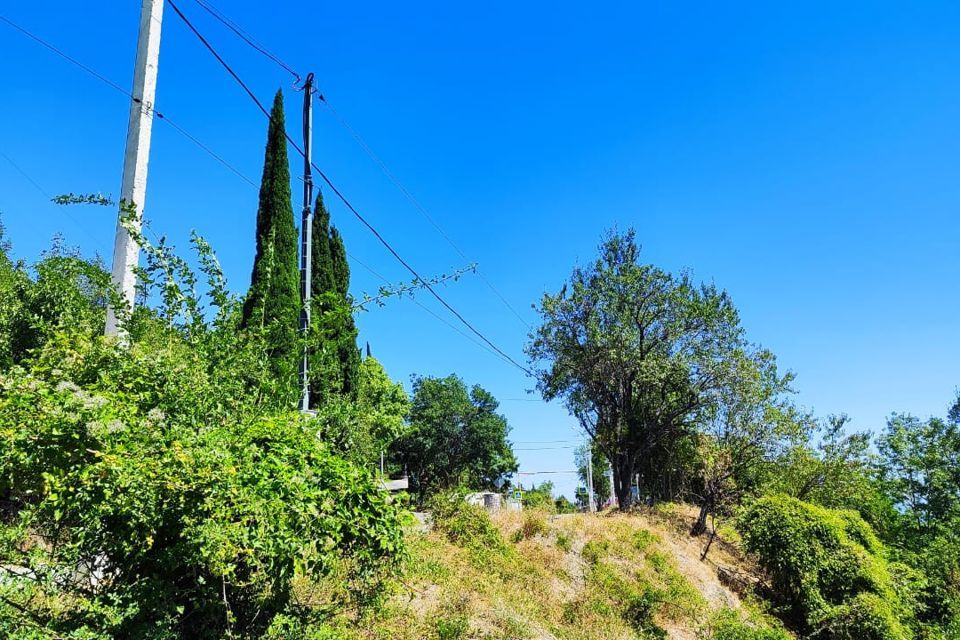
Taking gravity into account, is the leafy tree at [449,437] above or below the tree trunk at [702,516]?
above

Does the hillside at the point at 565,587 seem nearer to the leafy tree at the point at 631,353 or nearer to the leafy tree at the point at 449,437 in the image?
the leafy tree at the point at 631,353

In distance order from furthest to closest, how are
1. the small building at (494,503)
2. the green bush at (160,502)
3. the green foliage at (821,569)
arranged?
1. the small building at (494,503)
2. the green foliage at (821,569)
3. the green bush at (160,502)

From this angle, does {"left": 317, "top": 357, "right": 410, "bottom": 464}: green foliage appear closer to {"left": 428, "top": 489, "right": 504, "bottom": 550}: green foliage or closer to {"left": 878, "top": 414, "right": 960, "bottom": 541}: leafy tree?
{"left": 428, "top": 489, "right": 504, "bottom": 550}: green foliage

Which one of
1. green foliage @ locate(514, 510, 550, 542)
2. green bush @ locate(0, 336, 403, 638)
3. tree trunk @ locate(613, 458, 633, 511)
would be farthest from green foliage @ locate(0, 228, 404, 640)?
tree trunk @ locate(613, 458, 633, 511)

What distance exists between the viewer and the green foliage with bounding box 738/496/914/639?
11797 millimetres

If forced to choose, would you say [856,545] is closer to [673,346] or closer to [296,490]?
[673,346]

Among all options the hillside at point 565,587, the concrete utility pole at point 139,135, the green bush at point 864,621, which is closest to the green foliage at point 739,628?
the hillside at point 565,587

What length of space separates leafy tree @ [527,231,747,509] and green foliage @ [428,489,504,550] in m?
8.54

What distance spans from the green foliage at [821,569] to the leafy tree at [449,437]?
23.9 metres

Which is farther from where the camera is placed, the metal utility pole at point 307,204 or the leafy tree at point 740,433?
the leafy tree at point 740,433

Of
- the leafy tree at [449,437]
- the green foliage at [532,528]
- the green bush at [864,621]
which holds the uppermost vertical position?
the leafy tree at [449,437]

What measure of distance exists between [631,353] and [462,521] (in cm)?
948

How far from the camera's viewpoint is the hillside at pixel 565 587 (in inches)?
308

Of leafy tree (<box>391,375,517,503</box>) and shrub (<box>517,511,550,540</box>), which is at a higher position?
leafy tree (<box>391,375,517,503</box>)
